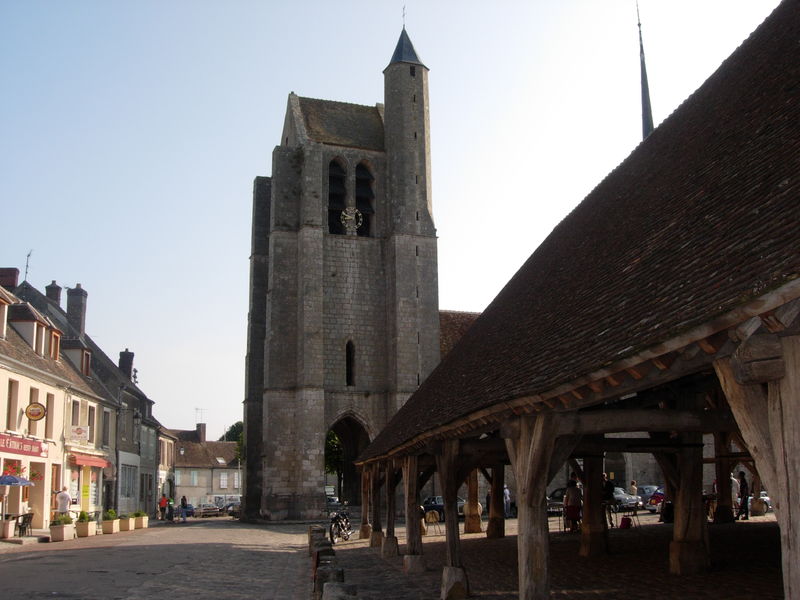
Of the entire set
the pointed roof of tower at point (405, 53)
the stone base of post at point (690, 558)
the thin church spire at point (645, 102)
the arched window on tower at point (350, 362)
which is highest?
the pointed roof of tower at point (405, 53)

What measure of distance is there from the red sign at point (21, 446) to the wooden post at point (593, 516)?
49.8 feet

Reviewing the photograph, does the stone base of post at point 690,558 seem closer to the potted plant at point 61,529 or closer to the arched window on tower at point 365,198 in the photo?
the potted plant at point 61,529

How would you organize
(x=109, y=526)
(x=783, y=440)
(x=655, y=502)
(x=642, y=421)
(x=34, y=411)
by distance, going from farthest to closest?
(x=655, y=502) → (x=109, y=526) → (x=34, y=411) → (x=642, y=421) → (x=783, y=440)

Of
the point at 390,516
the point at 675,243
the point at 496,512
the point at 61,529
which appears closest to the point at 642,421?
the point at 675,243

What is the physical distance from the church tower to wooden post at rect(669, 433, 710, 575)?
21.5 metres

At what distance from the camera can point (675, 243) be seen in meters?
6.90

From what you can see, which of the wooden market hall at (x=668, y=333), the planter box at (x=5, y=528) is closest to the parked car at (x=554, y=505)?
the wooden market hall at (x=668, y=333)

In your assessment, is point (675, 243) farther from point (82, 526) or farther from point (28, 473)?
point (28, 473)

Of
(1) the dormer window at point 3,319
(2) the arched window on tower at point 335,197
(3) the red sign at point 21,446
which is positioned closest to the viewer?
(3) the red sign at point 21,446

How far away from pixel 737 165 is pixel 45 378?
22.6 metres

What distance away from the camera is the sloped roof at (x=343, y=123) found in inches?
1393

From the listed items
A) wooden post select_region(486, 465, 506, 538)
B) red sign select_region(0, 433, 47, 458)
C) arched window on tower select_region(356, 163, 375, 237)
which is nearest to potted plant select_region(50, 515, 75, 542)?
red sign select_region(0, 433, 47, 458)

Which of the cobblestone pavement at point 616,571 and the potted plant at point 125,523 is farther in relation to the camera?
the potted plant at point 125,523

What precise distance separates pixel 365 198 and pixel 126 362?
1687cm
